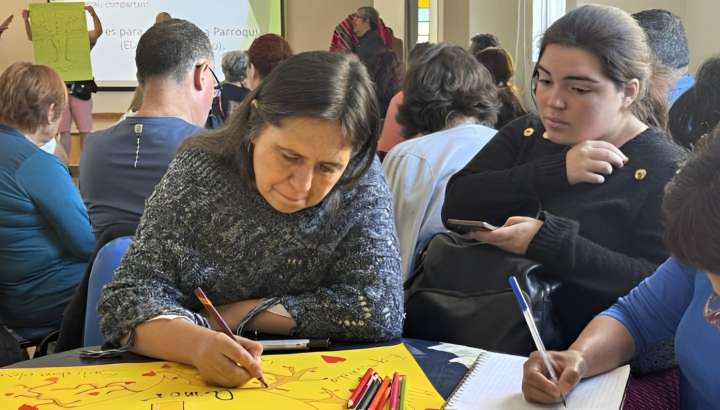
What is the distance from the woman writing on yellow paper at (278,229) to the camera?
141cm

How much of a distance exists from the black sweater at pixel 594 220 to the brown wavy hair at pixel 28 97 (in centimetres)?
181

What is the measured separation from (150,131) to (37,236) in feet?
1.63

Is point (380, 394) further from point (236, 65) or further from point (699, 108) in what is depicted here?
point (236, 65)

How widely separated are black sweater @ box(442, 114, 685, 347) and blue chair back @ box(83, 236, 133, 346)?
0.84m

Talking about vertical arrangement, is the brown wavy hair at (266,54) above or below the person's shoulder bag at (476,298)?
above

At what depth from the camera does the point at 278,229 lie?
1529 mm

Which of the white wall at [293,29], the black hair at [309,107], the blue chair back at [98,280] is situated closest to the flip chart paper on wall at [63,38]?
the white wall at [293,29]

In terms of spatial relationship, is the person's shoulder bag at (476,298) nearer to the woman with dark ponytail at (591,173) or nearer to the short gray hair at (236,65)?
the woman with dark ponytail at (591,173)

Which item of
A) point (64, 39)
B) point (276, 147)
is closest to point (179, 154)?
point (276, 147)

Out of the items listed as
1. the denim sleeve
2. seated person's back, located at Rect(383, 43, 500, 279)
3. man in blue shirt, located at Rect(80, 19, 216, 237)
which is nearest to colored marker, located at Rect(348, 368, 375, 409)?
the denim sleeve

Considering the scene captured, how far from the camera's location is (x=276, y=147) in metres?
1.42

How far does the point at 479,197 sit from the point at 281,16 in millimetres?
7009

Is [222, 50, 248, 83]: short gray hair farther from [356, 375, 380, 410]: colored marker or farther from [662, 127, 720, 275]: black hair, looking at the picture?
[662, 127, 720, 275]: black hair

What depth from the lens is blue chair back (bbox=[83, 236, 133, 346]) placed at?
1.61 m
